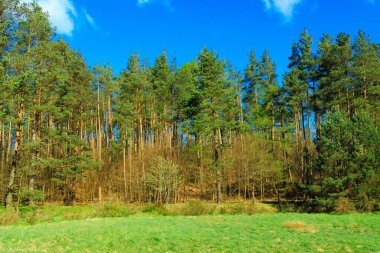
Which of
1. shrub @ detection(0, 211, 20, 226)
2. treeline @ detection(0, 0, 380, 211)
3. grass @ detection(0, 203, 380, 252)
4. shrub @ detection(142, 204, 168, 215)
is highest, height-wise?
treeline @ detection(0, 0, 380, 211)

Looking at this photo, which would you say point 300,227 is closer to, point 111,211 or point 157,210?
point 157,210

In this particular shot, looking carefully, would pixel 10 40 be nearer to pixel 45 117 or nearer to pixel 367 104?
pixel 45 117

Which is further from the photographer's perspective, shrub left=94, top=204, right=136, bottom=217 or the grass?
shrub left=94, top=204, right=136, bottom=217

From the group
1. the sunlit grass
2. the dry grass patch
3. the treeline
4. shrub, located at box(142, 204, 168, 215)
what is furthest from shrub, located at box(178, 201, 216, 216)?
the sunlit grass

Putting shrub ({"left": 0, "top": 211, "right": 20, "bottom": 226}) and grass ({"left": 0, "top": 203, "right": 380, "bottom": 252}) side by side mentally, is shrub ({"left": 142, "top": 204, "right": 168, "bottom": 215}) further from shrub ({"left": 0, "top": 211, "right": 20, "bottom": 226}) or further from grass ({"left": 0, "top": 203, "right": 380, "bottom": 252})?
grass ({"left": 0, "top": 203, "right": 380, "bottom": 252})

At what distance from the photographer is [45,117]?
3772cm

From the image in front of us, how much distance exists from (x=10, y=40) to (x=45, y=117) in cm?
1427

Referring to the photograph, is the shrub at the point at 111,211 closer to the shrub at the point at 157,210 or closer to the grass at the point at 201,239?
the shrub at the point at 157,210

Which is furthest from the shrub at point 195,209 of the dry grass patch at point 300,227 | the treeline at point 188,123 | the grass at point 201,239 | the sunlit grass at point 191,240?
the sunlit grass at point 191,240

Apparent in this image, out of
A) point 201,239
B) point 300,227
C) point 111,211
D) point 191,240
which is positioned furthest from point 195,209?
point 191,240

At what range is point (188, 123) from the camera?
37344 millimetres

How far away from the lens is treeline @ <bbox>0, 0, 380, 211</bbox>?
85.5ft

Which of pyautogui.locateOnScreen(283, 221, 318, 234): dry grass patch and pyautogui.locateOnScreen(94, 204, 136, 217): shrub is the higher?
pyautogui.locateOnScreen(283, 221, 318, 234): dry grass patch

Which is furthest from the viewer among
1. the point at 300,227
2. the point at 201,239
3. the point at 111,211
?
the point at 111,211
